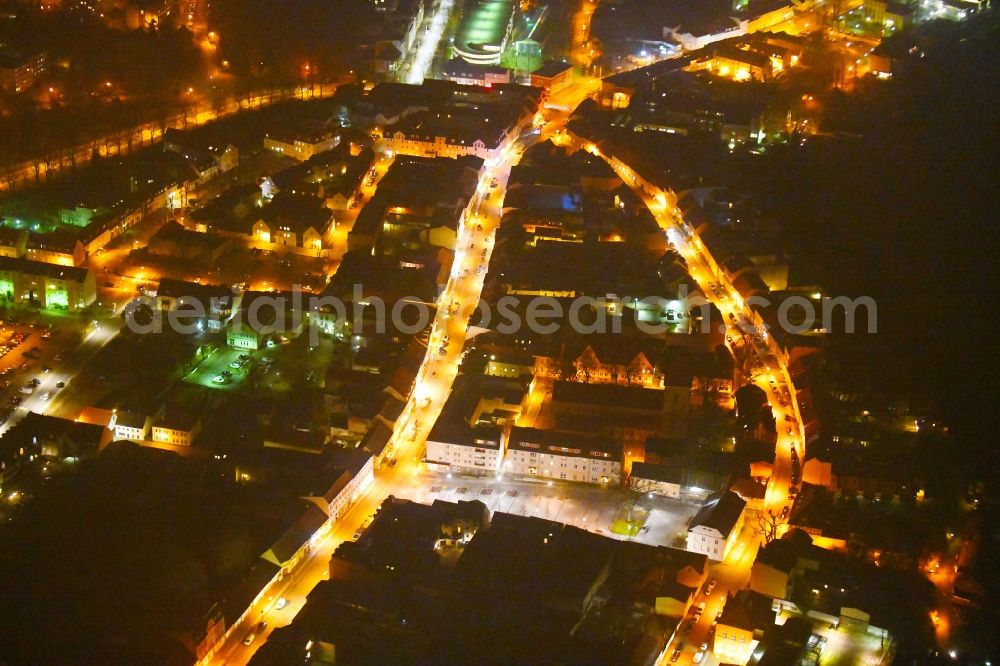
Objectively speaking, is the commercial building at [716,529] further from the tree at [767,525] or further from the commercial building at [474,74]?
the commercial building at [474,74]

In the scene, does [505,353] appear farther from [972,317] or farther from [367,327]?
[972,317]

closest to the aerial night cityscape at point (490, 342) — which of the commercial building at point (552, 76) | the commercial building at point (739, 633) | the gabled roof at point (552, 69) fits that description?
the commercial building at point (739, 633)

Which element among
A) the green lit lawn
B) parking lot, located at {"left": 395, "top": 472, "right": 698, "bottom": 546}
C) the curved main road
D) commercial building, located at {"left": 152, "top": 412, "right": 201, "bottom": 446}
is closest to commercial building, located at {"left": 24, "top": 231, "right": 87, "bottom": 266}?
commercial building, located at {"left": 152, "top": 412, "right": 201, "bottom": 446}

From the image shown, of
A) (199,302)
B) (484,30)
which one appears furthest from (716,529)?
(484,30)

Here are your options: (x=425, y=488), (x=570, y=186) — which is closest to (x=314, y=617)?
(x=425, y=488)

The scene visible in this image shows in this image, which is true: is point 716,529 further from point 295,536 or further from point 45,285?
point 45,285

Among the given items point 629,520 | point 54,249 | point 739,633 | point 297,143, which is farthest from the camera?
point 297,143

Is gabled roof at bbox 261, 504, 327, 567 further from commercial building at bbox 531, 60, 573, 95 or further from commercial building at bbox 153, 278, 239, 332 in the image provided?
commercial building at bbox 531, 60, 573, 95
